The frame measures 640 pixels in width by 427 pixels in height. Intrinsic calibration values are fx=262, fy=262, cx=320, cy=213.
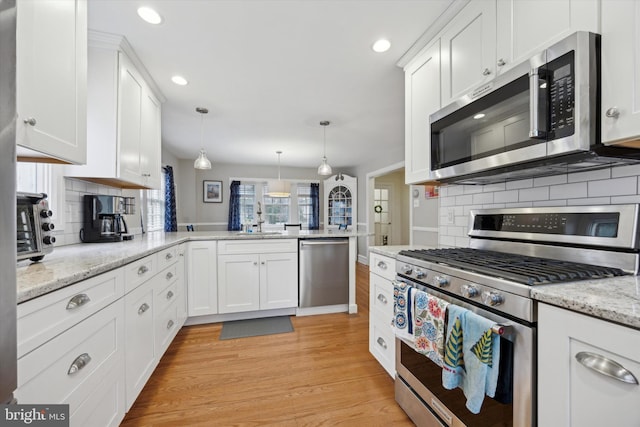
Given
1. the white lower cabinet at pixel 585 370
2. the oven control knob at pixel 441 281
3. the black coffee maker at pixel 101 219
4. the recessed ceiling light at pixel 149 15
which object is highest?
the recessed ceiling light at pixel 149 15

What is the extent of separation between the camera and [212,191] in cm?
644

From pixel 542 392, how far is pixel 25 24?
222 cm

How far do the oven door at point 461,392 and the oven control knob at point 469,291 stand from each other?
0.17 feet

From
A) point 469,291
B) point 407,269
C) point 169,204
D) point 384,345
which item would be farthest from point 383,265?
point 169,204

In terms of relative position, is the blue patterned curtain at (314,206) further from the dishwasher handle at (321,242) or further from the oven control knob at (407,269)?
the oven control knob at (407,269)

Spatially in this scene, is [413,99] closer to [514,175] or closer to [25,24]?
[514,175]

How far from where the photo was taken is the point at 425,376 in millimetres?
1299

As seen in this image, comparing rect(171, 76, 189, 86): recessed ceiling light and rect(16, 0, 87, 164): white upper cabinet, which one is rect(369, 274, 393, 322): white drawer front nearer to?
rect(16, 0, 87, 164): white upper cabinet

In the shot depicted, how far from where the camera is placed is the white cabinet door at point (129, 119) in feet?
6.40

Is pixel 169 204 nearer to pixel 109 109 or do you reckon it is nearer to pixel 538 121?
pixel 109 109

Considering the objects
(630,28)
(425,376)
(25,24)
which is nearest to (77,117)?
(25,24)

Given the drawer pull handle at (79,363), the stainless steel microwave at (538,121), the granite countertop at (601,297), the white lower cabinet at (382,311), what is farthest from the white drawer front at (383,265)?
the drawer pull handle at (79,363)

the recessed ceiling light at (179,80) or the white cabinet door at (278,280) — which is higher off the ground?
the recessed ceiling light at (179,80)

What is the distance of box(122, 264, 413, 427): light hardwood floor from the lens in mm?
1478
